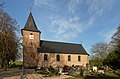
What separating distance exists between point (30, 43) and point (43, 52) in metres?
4.09

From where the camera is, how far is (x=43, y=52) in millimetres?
39719

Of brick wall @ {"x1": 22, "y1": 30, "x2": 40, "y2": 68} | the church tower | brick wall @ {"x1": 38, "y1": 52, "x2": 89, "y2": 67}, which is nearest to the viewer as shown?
brick wall @ {"x1": 22, "y1": 30, "x2": 40, "y2": 68}

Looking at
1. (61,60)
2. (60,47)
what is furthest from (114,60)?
(60,47)

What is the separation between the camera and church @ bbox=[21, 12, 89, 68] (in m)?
38.7

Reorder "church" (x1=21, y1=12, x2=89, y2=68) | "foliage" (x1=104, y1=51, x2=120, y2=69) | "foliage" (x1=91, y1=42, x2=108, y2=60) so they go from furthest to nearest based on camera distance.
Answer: "foliage" (x1=91, y1=42, x2=108, y2=60)
"church" (x1=21, y1=12, x2=89, y2=68)
"foliage" (x1=104, y1=51, x2=120, y2=69)

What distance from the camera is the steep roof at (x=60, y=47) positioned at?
41.9 meters

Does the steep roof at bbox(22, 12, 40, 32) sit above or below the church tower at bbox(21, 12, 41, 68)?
above

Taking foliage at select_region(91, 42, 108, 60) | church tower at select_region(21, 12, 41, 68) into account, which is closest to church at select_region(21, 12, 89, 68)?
church tower at select_region(21, 12, 41, 68)

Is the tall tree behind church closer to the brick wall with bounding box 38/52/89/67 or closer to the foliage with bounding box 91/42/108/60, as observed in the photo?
the brick wall with bounding box 38/52/89/67

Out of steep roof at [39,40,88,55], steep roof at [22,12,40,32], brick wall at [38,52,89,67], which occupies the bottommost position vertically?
brick wall at [38,52,89,67]

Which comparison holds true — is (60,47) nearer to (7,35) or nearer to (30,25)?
(30,25)

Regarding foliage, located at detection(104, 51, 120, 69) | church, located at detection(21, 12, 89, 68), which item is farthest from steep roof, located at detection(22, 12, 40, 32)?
foliage, located at detection(104, 51, 120, 69)

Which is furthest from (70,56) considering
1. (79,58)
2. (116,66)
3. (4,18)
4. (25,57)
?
(4,18)

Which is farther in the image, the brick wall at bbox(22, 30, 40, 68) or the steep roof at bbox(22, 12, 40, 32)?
the steep roof at bbox(22, 12, 40, 32)
